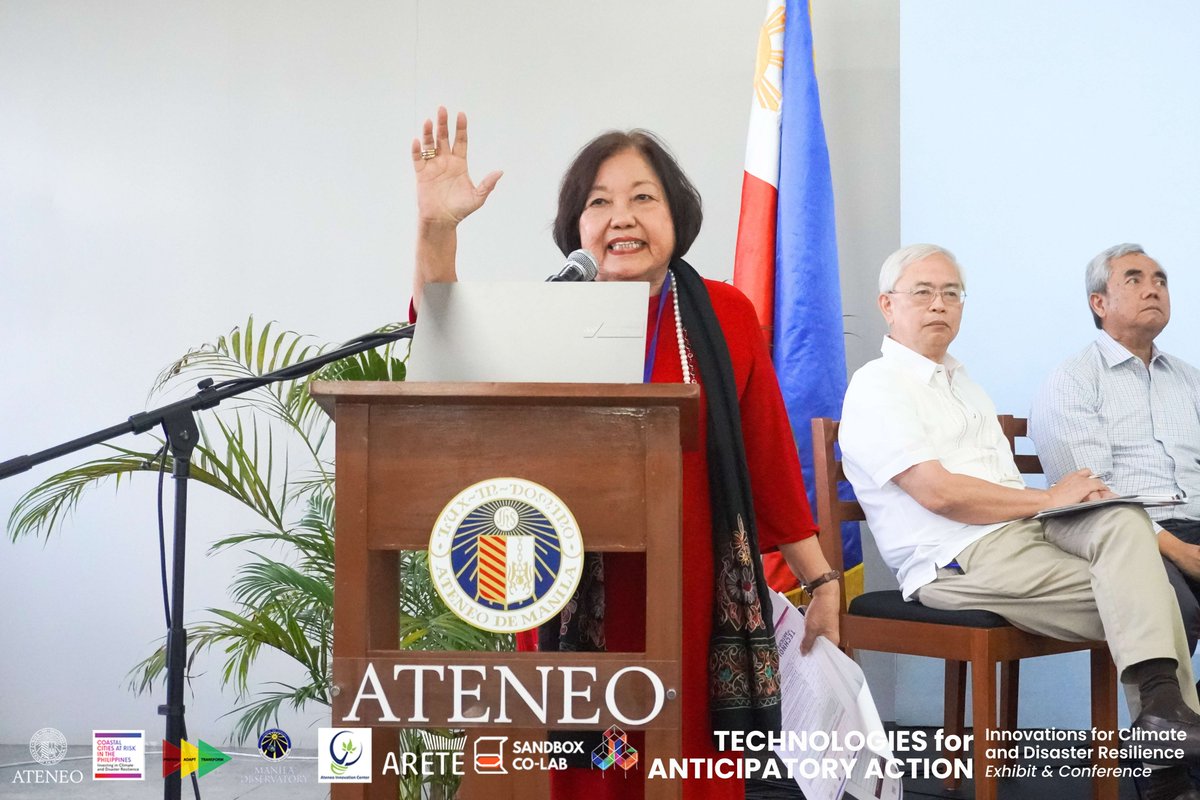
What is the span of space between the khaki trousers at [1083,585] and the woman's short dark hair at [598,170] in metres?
1.14

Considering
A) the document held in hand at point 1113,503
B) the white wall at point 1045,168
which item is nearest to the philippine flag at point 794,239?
the white wall at point 1045,168

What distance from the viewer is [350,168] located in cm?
364

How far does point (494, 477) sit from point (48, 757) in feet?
9.68

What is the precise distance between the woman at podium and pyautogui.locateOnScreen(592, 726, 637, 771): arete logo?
16 cm

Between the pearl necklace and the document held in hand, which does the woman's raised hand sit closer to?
the pearl necklace

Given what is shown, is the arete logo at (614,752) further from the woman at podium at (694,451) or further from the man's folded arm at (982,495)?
the man's folded arm at (982,495)

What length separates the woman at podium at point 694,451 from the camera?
58.9 inches

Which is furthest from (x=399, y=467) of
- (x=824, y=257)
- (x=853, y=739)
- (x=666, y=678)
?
(x=824, y=257)

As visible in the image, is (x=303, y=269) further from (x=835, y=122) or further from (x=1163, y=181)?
(x=1163, y=181)

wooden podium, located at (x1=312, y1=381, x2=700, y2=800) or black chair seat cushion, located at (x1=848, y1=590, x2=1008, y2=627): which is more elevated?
wooden podium, located at (x1=312, y1=381, x2=700, y2=800)

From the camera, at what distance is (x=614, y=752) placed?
4.43 feet

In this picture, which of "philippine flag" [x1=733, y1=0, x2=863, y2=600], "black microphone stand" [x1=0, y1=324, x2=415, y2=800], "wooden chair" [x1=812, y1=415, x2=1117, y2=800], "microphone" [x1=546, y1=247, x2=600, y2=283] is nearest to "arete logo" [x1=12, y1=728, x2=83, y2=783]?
"black microphone stand" [x1=0, y1=324, x2=415, y2=800]

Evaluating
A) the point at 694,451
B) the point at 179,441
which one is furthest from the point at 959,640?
the point at 179,441

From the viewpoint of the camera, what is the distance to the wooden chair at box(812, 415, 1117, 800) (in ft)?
7.51
